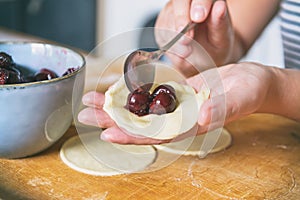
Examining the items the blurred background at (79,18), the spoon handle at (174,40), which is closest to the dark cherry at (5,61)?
the spoon handle at (174,40)

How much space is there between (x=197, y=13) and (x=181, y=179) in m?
0.30

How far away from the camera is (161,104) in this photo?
62 cm

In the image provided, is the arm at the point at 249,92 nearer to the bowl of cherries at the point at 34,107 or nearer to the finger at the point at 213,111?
the finger at the point at 213,111

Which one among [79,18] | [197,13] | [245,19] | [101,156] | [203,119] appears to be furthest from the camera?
[79,18]

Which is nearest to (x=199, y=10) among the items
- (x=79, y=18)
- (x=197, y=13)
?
(x=197, y=13)

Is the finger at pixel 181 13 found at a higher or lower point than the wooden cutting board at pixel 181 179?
higher

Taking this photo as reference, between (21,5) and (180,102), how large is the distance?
1.79 meters

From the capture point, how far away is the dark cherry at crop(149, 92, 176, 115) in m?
0.62

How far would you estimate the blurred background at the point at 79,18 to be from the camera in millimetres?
2225

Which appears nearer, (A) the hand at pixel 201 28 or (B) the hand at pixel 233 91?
(B) the hand at pixel 233 91

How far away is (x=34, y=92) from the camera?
59 cm

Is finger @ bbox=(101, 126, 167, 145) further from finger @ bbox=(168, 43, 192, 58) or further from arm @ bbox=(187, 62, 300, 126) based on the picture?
finger @ bbox=(168, 43, 192, 58)

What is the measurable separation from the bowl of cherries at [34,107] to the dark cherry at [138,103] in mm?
82

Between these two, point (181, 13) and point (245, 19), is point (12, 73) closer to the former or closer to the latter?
point (181, 13)
